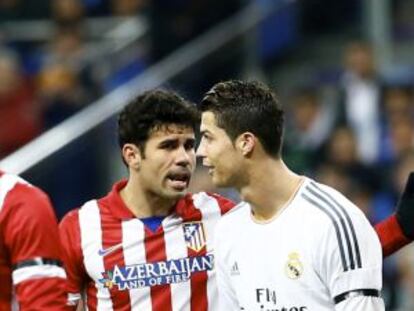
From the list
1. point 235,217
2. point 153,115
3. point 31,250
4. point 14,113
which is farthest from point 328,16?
point 31,250

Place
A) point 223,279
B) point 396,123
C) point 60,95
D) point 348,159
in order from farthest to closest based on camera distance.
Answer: point 60,95
point 396,123
point 348,159
point 223,279

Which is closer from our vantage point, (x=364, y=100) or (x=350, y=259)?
(x=350, y=259)

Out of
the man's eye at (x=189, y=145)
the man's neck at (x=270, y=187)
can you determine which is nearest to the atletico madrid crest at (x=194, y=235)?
the man's eye at (x=189, y=145)

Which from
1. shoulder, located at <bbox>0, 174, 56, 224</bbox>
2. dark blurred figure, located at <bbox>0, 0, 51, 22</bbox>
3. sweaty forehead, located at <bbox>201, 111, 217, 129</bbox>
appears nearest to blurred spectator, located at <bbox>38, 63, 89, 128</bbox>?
dark blurred figure, located at <bbox>0, 0, 51, 22</bbox>

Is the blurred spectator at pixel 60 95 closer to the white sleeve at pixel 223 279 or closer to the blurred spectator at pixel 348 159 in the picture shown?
the blurred spectator at pixel 348 159

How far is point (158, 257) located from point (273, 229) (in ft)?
2.17

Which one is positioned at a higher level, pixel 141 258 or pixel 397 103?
pixel 397 103

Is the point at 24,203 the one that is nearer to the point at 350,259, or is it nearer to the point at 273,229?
the point at 273,229

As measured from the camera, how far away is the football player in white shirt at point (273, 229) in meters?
5.18

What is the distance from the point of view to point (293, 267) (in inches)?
209

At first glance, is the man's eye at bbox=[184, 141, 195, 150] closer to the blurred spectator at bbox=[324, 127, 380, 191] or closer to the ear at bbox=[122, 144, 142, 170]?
the ear at bbox=[122, 144, 142, 170]

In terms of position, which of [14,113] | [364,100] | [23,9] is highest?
[23,9]

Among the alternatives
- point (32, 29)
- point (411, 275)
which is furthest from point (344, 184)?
point (32, 29)

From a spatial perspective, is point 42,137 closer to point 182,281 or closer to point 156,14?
point 156,14
